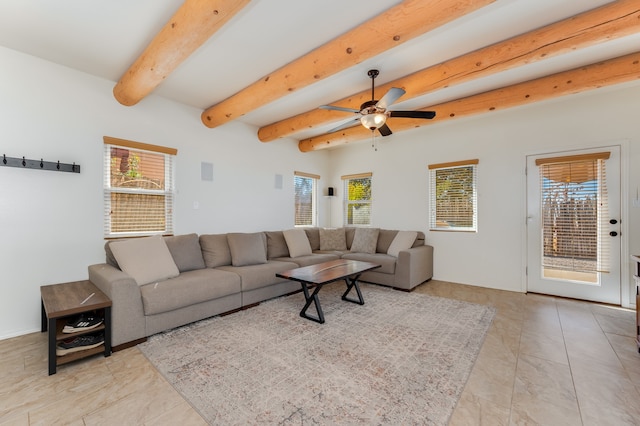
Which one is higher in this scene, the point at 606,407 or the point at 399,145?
the point at 399,145

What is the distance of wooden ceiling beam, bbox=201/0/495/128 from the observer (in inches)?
71.6

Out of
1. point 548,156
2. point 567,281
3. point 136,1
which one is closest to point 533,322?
point 567,281

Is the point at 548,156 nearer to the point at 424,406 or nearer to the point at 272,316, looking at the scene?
the point at 424,406

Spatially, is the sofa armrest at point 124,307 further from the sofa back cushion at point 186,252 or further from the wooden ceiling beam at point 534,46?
the wooden ceiling beam at point 534,46

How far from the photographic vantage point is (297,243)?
4656 millimetres

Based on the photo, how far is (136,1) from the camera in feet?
6.54

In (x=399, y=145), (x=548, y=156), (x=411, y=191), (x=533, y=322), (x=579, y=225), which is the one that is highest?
(x=399, y=145)

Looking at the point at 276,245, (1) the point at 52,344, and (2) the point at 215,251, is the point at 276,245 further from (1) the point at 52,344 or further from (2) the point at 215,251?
(1) the point at 52,344

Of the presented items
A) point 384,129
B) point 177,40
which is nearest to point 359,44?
point 384,129

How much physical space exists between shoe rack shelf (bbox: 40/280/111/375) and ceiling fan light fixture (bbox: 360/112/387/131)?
9.62 ft

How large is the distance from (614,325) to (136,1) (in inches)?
206

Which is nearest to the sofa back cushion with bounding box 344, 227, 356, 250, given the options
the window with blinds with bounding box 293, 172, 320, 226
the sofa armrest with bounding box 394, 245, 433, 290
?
the window with blinds with bounding box 293, 172, 320, 226

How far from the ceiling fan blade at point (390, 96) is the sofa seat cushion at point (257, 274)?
2327mm

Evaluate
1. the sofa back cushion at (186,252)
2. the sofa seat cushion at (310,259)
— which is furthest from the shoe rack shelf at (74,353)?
the sofa seat cushion at (310,259)
